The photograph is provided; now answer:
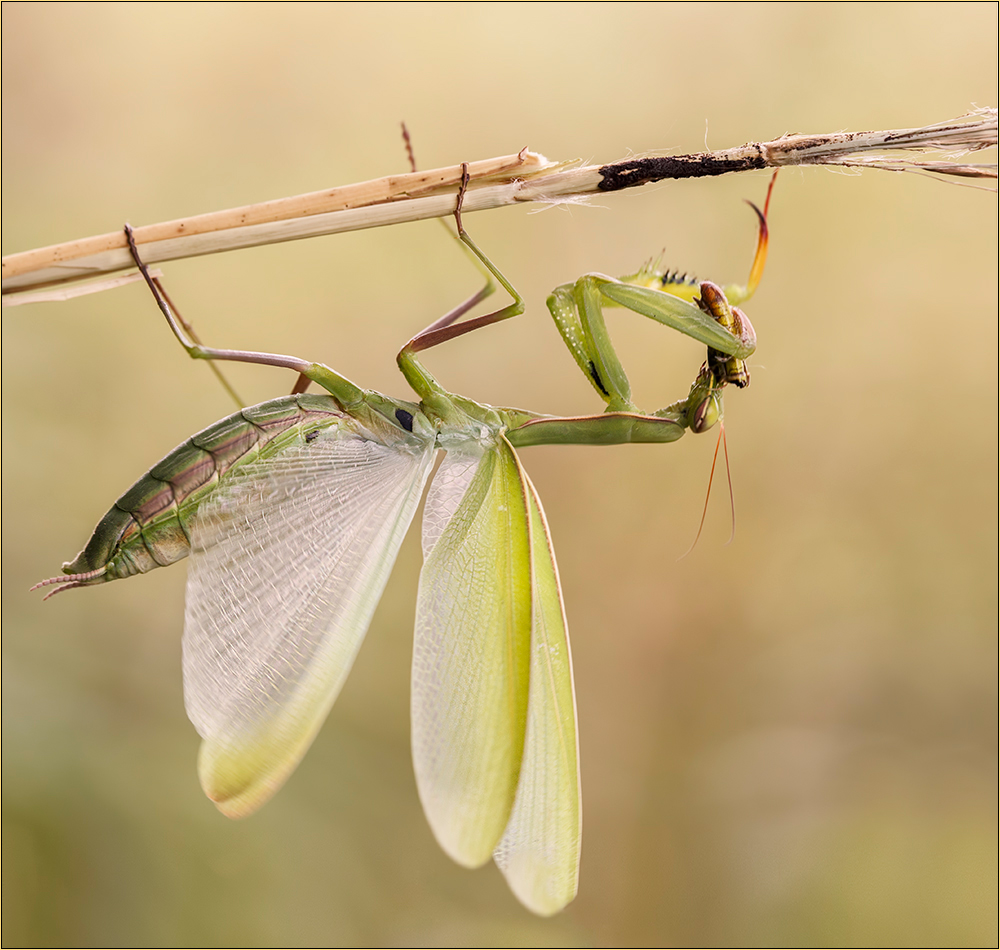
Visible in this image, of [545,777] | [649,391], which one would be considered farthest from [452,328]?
[649,391]

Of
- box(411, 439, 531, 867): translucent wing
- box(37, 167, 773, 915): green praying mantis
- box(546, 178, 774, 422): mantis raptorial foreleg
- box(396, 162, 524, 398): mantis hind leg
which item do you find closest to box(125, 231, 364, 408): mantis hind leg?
box(37, 167, 773, 915): green praying mantis

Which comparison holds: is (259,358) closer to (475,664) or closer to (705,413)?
(475,664)

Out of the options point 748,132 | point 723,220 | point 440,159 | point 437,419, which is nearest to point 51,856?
point 437,419

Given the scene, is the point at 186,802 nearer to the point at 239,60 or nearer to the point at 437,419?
the point at 437,419

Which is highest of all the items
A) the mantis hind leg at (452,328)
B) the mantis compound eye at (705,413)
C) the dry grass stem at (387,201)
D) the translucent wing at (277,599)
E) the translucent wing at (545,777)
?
the dry grass stem at (387,201)

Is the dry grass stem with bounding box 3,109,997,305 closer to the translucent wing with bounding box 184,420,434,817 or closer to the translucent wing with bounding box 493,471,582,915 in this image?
the translucent wing with bounding box 184,420,434,817

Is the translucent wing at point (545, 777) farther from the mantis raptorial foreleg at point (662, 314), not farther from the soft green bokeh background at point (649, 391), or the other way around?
the soft green bokeh background at point (649, 391)

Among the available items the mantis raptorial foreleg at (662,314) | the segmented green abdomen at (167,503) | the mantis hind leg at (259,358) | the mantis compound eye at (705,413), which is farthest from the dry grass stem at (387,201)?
the mantis compound eye at (705,413)
